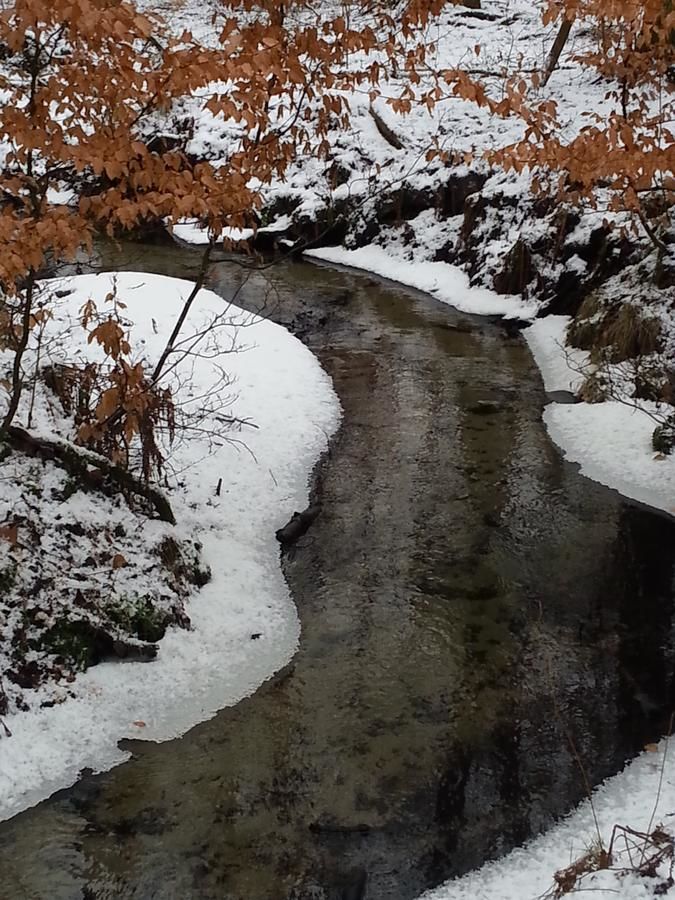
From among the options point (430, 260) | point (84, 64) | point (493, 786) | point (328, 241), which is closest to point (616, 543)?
point (493, 786)

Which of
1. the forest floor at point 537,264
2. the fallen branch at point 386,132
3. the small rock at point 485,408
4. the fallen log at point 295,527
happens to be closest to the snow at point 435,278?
the forest floor at point 537,264

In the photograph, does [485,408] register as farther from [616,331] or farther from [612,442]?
[616,331]

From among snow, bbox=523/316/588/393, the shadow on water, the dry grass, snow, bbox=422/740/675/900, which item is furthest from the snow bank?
snow, bbox=422/740/675/900

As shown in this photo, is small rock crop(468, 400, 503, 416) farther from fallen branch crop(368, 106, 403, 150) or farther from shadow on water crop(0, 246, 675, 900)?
fallen branch crop(368, 106, 403, 150)

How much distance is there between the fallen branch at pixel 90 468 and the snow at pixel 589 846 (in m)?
3.94

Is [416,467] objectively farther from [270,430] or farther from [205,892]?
[205,892]

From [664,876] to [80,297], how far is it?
10.9 metres

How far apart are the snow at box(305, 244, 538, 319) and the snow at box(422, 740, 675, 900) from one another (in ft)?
33.7

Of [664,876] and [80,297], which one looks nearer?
[664,876]

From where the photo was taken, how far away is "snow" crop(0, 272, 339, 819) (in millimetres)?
5391

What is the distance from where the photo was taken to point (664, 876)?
13.4 ft

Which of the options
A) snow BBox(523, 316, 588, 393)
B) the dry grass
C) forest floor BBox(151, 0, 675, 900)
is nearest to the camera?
forest floor BBox(151, 0, 675, 900)

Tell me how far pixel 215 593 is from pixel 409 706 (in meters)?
2.00

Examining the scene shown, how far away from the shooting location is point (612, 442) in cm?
988
